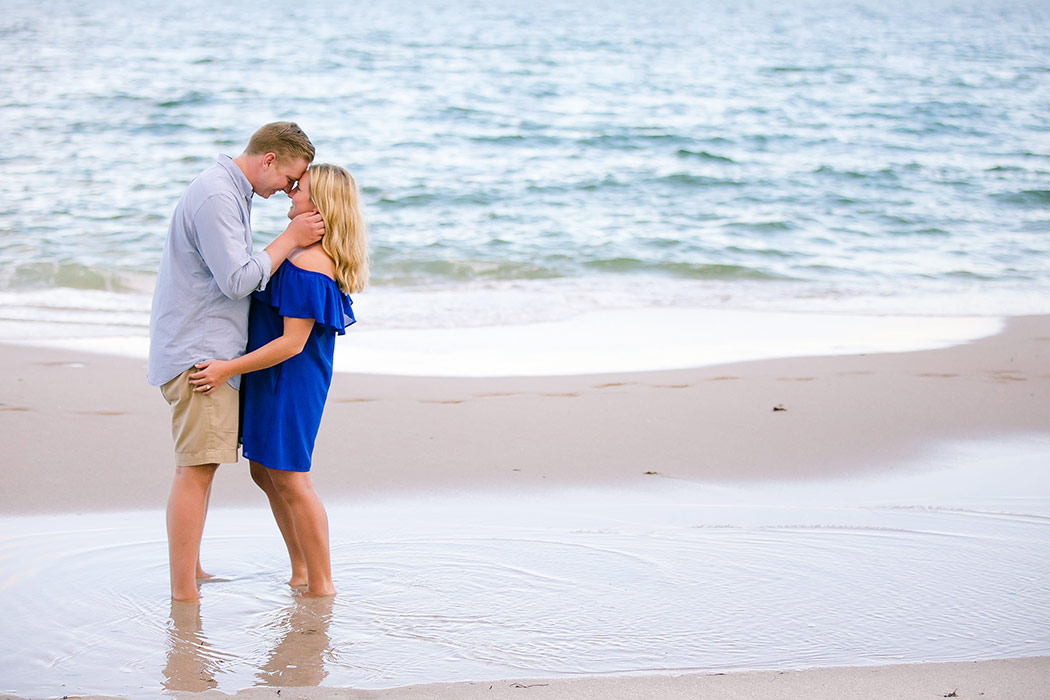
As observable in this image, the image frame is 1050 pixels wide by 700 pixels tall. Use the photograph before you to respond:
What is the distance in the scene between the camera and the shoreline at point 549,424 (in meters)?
5.10

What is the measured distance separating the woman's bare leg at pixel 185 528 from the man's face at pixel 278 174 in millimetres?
986

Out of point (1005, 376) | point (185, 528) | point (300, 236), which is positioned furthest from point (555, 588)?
point (1005, 376)

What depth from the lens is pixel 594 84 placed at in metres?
25.8

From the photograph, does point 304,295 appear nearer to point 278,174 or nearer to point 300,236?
point 300,236

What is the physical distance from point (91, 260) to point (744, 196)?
30.7ft

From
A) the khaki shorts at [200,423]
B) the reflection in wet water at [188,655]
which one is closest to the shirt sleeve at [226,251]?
the khaki shorts at [200,423]

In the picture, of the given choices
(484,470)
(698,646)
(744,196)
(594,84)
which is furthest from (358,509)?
(594,84)

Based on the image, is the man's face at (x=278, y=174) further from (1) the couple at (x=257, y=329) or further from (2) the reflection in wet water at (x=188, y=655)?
(2) the reflection in wet water at (x=188, y=655)

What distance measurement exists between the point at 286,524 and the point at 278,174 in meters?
1.29

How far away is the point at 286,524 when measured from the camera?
403cm

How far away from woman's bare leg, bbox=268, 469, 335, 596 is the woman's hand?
1.27ft

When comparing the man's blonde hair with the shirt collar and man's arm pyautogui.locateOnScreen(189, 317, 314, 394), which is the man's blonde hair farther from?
man's arm pyautogui.locateOnScreen(189, 317, 314, 394)

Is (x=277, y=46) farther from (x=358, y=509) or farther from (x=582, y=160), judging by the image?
(x=358, y=509)

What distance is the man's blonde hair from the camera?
3.68 m
